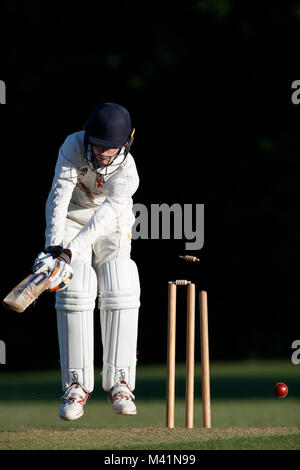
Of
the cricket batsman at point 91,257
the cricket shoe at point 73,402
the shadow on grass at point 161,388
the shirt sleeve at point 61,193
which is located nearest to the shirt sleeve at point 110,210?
the cricket batsman at point 91,257

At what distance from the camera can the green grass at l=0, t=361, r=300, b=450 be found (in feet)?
16.8

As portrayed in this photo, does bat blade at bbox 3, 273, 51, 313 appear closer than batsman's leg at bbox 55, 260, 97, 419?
Yes

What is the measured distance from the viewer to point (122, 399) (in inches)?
214

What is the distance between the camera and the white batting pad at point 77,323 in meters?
5.42

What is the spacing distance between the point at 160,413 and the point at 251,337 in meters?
6.98

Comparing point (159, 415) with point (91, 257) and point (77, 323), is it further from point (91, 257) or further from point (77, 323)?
point (77, 323)

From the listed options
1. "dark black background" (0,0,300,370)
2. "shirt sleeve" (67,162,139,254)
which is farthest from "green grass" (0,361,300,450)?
"dark black background" (0,0,300,370)

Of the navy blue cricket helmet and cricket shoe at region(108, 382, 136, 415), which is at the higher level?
the navy blue cricket helmet

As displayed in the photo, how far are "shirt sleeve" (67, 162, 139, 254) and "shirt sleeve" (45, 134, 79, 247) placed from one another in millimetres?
113

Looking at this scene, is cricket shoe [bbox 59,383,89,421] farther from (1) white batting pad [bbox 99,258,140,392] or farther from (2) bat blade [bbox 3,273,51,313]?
(2) bat blade [bbox 3,273,51,313]

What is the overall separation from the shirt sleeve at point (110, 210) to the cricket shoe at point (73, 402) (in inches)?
28.9

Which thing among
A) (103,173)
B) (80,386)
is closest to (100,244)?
(103,173)

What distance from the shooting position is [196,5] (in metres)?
13.8

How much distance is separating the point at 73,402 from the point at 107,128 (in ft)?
4.67
